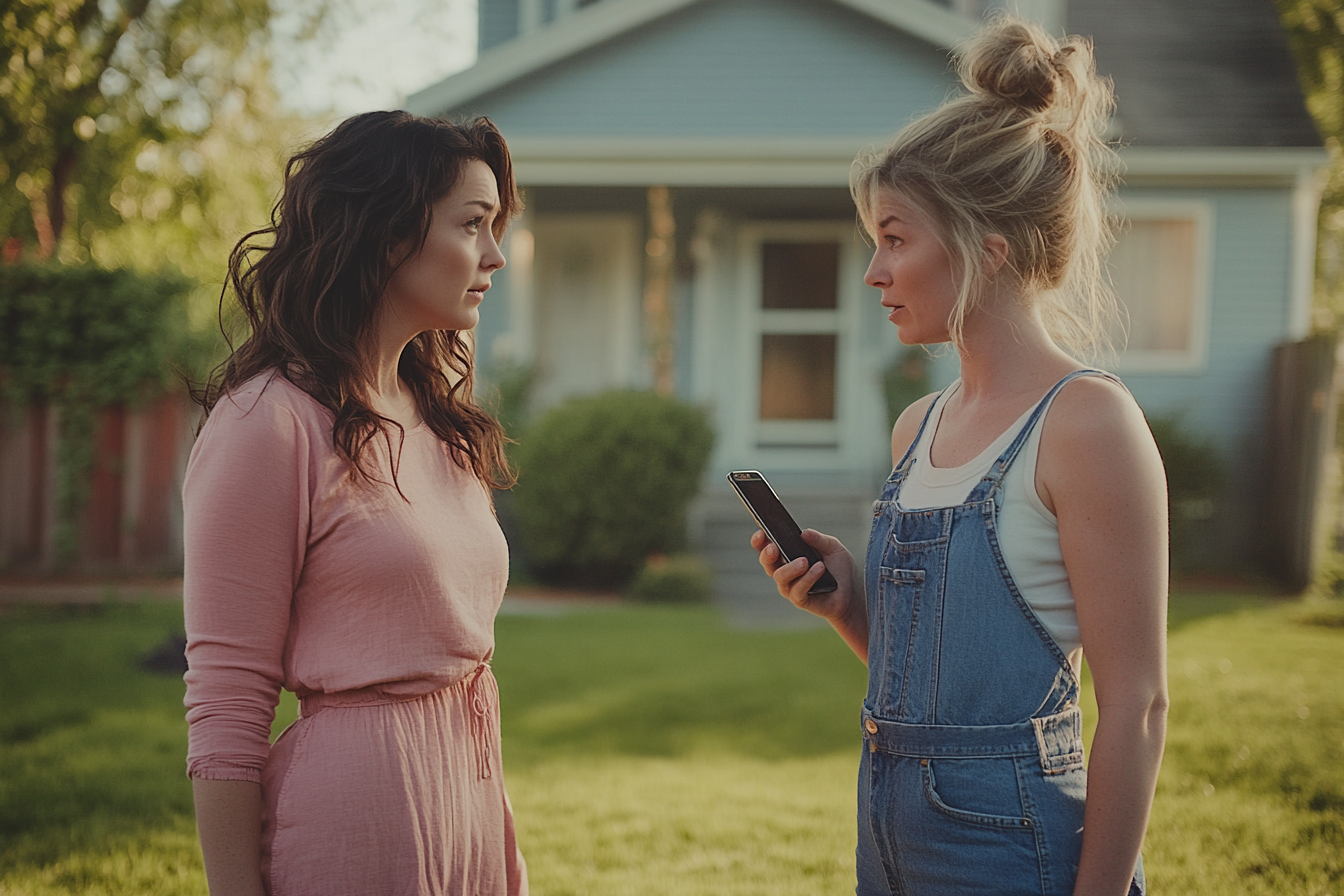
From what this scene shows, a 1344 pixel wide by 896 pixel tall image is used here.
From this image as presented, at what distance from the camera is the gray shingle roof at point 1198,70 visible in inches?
441

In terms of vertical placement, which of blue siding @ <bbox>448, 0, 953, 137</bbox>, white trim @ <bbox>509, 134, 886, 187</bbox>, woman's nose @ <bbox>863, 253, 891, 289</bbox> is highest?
blue siding @ <bbox>448, 0, 953, 137</bbox>

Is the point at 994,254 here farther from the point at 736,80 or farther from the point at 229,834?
the point at 736,80

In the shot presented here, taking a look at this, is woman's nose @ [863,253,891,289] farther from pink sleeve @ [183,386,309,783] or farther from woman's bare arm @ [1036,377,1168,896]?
pink sleeve @ [183,386,309,783]

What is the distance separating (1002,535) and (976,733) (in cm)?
30

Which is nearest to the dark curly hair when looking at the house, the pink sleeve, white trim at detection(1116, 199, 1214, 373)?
the pink sleeve

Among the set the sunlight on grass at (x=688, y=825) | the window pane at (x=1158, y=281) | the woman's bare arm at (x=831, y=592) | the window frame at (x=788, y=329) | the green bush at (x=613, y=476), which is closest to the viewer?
the woman's bare arm at (x=831, y=592)

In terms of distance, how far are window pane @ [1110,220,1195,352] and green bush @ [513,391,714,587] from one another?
5.24m

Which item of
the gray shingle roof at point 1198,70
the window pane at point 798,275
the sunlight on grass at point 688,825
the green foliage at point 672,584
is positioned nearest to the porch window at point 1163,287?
the gray shingle roof at point 1198,70

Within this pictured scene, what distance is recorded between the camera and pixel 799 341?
40.1 ft

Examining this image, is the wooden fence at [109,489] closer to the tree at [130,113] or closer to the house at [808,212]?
the tree at [130,113]

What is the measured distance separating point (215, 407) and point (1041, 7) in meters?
12.3

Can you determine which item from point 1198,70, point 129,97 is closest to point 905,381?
point 1198,70

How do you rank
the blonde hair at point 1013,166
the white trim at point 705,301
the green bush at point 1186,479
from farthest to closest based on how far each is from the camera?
the white trim at point 705,301, the green bush at point 1186,479, the blonde hair at point 1013,166

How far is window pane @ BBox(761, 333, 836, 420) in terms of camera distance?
12242 mm
